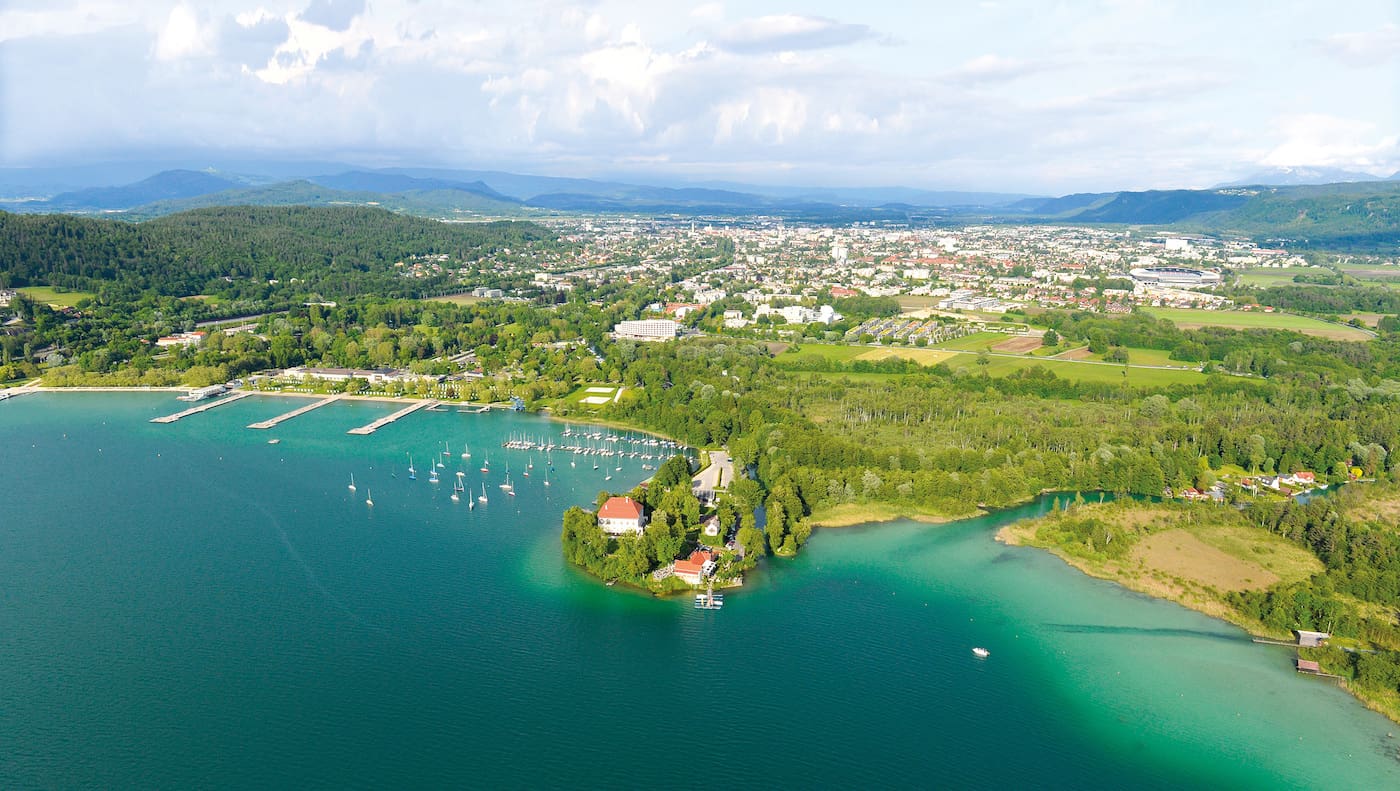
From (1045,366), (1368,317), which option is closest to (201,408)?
(1045,366)

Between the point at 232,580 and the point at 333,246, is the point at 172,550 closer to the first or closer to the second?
the point at 232,580

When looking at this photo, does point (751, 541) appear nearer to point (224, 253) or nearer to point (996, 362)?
point (996, 362)

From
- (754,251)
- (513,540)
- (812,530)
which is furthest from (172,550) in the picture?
(754,251)

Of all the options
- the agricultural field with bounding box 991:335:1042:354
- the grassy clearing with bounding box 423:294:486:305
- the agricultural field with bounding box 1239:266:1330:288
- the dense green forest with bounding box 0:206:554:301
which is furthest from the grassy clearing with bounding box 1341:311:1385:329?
Result: the dense green forest with bounding box 0:206:554:301

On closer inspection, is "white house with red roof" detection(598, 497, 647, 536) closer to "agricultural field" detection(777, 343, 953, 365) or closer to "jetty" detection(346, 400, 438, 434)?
"jetty" detection(346, 400, 438, 434)

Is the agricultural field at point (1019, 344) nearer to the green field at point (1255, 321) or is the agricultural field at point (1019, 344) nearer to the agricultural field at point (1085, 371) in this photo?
the agricultural field at point (1085, 371)

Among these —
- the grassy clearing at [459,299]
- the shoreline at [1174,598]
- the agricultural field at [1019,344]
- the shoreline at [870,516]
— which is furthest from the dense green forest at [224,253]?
the shoreline at [1174,598]
